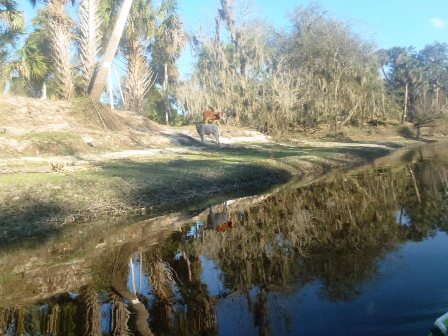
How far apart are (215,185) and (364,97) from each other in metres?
36.0

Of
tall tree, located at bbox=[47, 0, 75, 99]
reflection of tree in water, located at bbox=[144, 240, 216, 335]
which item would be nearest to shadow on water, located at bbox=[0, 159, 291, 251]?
reflection of tree in water, located at bbox=[144, 240, 216, 335]

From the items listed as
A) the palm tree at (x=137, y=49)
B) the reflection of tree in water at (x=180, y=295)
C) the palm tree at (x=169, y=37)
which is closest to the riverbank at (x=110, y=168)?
the reflection of tree in water at (x=180, y=295)

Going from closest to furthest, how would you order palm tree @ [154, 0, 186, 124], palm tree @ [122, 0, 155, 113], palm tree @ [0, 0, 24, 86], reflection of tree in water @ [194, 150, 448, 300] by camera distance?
reflection of tree in water @ [194, 150, 448, 300] → palm tree @ [0, 0, 24, 86] → palm tree @ [122, 0, 155, 113] → palm tree @ [154, 0, 186, 124]

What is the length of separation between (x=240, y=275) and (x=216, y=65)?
115ft

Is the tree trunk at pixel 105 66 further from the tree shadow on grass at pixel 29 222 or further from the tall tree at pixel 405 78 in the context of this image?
the tall tree at pixel 405 78

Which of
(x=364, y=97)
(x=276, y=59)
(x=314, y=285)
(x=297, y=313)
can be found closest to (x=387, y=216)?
(x=314, y=285)

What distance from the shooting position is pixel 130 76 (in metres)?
32.8

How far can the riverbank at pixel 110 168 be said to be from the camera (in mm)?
10062

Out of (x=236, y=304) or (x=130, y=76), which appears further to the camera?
(x=130, y=76)

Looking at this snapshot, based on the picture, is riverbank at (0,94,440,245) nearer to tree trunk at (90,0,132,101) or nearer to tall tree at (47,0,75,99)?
tree trunk at (90,0,132,101)

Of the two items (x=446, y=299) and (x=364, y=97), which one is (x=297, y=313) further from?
(x=364, y=97)

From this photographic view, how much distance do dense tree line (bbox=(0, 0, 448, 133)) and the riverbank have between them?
15.3 feet

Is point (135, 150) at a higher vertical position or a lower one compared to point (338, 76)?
lower

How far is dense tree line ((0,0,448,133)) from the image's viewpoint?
1060 inches
